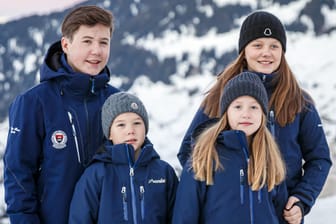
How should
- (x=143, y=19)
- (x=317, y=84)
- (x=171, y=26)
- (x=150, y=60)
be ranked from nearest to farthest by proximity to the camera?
(x=317, y=84)
(x=150, y=60)
(x=171, y=26)
(x=143, y=19)

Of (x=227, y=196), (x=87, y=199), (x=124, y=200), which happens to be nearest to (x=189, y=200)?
(x=227, y=196)

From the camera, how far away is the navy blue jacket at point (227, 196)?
114 inches

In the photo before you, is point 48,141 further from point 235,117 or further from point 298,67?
point 298,67

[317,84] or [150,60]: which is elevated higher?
[150,60]

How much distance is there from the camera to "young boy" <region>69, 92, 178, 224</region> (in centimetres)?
291

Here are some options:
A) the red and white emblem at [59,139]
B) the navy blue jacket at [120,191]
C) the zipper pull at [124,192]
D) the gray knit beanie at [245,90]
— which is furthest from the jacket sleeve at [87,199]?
the gray knit beanie at [245,90]

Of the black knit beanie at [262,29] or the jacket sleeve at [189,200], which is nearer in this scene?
the jacket sleeve at [189,200]

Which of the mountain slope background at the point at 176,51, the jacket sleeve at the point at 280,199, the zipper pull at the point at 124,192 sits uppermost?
the mountain slope background at the point at 176,51

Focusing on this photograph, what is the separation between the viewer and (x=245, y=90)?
3.05m

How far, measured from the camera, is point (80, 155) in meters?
3.11

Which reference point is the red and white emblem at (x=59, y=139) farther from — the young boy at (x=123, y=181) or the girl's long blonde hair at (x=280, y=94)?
the girl's long blonde hair at (x=280, y=94)

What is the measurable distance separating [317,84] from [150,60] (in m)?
11.1

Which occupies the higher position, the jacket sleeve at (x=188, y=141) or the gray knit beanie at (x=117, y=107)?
the gray knit beanie at (x=117, y=107)

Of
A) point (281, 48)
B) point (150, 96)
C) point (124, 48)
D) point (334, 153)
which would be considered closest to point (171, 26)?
point (124, 48)
